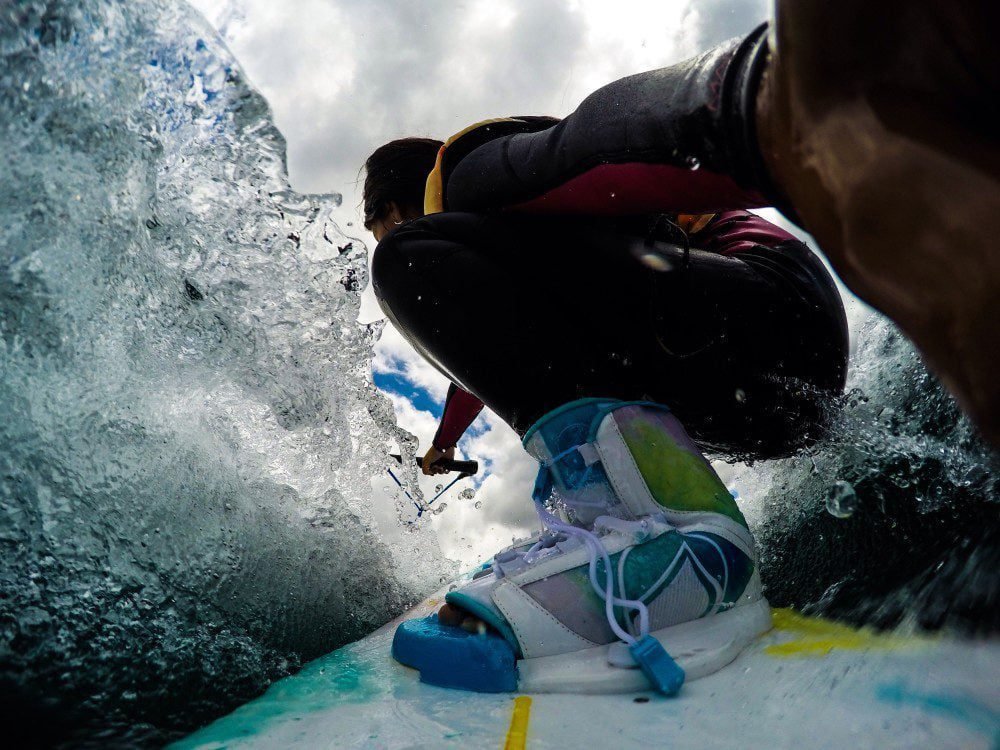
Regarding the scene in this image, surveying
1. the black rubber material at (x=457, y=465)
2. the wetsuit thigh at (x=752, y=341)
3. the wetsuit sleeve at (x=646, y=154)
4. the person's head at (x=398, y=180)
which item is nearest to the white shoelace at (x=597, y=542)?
the wetsuit thigh at (x=752, y=341)

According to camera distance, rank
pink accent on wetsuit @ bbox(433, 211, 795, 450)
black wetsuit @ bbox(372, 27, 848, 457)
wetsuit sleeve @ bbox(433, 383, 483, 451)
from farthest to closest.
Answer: wetsuit sleeve @ bbox(433, 383, 483, 451) < pink accent on wetsuit @ bbox(433, 211, 795, 450) < black wetsuit @ bbox(372, 27, 848, 457)

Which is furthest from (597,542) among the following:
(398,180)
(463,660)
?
(398,180)

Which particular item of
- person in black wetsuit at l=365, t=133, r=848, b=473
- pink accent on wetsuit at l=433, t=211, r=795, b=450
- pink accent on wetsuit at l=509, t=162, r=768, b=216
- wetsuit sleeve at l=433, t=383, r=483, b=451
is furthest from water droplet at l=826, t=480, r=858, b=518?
wetsuit sleeve at l=433, t=383, r=483, b=451

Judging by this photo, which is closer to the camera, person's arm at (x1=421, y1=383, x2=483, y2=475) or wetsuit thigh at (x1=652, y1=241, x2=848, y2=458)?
wetsuit thigh at (x1=652, y1=241, x2=848, y2=458)

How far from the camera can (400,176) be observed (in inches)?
57.0

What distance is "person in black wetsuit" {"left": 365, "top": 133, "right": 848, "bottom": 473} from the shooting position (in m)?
0.94

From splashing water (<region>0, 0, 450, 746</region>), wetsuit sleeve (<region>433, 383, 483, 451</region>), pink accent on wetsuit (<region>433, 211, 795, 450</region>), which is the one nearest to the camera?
splashing water (<region>0, 0, 450, 746</region>)

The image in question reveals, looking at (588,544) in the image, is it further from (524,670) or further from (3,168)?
(3,168)

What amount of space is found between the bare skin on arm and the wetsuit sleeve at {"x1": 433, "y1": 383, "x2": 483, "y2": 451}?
146 centimetres

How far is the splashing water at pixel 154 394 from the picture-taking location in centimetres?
56

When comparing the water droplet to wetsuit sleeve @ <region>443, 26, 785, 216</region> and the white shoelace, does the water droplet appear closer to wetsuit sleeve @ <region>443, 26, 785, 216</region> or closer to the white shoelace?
the white shoelace

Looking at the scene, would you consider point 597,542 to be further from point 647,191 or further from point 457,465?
point 457,465

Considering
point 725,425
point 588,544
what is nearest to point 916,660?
point 588,544

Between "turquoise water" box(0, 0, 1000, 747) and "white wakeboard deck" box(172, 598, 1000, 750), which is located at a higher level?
"turquoise water" box(0, 0, 1000, 747)
